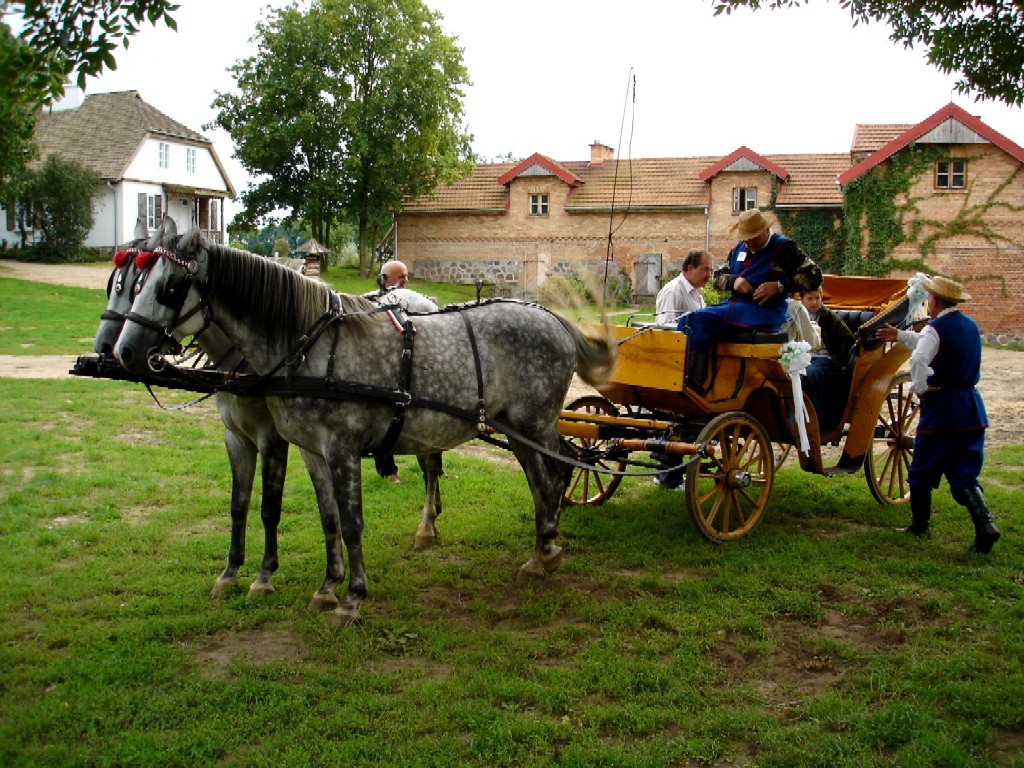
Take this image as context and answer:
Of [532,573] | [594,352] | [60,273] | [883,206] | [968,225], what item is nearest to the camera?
[532,573]

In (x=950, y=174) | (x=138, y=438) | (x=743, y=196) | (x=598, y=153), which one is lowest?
(x=138, y=438)

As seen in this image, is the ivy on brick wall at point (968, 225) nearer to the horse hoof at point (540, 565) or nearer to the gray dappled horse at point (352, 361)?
the gray dappled horse at point (352, 361)

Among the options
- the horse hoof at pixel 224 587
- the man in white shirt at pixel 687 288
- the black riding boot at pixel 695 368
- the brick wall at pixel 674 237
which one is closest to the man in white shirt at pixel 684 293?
the man in white shirt at pixel 687 288

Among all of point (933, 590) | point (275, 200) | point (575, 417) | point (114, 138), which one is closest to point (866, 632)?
point (933, 590)

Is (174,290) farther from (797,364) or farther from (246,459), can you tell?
(797,364)

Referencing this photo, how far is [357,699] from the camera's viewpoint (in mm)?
4250

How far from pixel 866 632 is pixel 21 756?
436cm

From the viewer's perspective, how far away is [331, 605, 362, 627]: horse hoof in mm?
5172

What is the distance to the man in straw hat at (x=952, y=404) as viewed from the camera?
659 centimetres

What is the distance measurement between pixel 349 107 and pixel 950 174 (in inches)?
803

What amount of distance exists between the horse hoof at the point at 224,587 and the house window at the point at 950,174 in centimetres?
2598

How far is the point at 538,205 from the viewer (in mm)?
33906

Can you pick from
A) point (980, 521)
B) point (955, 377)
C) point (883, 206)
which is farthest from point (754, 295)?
point (883, 206)

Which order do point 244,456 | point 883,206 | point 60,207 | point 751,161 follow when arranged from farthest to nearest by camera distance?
point 60,207 < point 751,161 < point 883,206 < point 244,456
